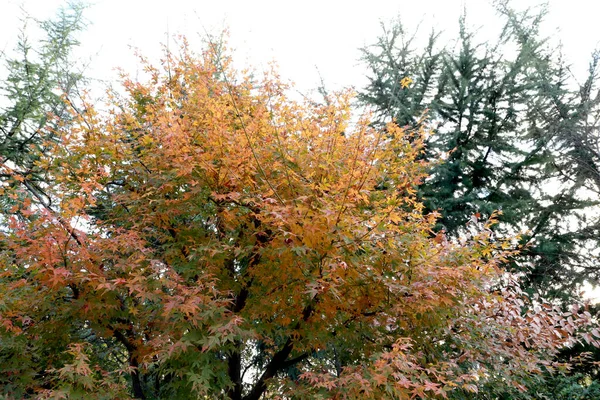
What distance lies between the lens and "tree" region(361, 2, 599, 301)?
9961 mm

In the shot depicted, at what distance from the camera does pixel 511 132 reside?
11.2 meters

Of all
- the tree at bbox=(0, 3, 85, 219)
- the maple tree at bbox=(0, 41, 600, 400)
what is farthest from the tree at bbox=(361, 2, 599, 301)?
the tree at bbox=(0, 3, 85, 219)

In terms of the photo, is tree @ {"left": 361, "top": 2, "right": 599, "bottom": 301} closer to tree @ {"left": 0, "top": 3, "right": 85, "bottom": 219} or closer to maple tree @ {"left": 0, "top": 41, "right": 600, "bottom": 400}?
maple tree @ {"left": 0, "top": 41, "right": 600, "bottom": 400}

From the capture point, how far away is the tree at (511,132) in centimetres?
996

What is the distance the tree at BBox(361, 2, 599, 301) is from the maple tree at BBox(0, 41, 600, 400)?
20.2 ft

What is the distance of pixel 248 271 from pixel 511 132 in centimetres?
985

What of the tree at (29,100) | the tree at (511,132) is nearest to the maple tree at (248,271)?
the tree at (29,100)

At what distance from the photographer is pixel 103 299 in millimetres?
3846

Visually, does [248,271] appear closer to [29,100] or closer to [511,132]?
[29,100]

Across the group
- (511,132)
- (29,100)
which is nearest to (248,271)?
(29,100)

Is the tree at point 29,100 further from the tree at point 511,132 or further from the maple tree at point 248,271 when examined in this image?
the tree at point 511,132

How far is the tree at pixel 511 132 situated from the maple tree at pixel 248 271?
6.14 metres

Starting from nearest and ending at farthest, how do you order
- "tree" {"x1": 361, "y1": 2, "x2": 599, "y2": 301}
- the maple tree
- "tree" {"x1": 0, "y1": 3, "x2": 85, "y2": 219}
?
the maple tree, "tree" {"x1": 0, "y1": 3, "x2": 85, "y2": 219}, "tree" {"x1": 361, "y1": 2, "x2": 599, "y2": 301}

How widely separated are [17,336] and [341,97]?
11.9 ft
